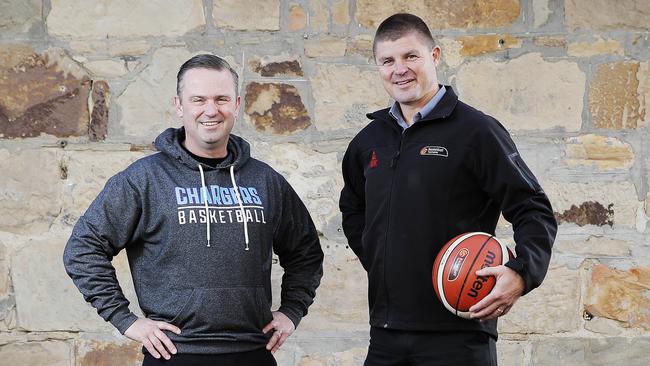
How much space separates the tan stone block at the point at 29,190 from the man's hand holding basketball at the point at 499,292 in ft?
8.13

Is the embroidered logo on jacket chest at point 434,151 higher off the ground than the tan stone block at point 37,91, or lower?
lower

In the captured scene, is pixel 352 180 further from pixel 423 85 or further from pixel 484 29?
pixel 484 29

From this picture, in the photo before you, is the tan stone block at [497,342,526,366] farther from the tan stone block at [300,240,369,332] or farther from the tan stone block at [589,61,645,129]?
the tan stone block at [589,61,645,129]

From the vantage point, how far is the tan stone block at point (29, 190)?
490cm

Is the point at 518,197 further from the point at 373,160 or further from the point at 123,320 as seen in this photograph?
the point at 123,320

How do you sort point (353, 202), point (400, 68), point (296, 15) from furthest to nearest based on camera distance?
point (296, 15) < point (353, 202) < point (400, 68)

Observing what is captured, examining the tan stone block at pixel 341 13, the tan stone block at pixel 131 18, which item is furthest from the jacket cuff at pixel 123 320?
the tan stone block at pixel 341 13

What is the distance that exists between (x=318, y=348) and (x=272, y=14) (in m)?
1.67

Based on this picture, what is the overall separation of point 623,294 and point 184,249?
238cm

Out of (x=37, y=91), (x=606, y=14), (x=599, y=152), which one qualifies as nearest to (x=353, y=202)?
(x=599, y=152)

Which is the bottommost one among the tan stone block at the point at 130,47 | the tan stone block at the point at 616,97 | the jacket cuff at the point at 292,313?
the jacket cuff at the point at 292,313

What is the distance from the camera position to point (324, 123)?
192 inches

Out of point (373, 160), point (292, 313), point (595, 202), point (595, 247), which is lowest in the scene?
point (292, 313)

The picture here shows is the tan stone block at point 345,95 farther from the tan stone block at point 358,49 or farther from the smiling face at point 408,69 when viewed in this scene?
the smiling face at point 408,69
